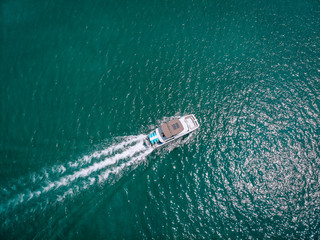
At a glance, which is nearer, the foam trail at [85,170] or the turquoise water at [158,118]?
the foam trail at [85,170]

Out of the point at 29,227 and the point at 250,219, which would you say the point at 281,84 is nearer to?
the point at 250,219

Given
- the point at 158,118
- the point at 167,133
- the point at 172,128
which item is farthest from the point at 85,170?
the point at 172,128

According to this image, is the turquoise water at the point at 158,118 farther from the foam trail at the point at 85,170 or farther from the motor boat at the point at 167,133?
the motor boat at the point at 167,133

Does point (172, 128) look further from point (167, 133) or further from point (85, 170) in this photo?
point (85, 170)

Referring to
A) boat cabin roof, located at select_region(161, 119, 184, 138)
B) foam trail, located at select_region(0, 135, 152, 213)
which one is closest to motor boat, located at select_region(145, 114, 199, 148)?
boat cabin roof, located at select_region(161, 119, 184, 138)

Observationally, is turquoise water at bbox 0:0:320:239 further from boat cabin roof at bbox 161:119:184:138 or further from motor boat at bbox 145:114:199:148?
boat cabin roof at bbox 161:119:184:138

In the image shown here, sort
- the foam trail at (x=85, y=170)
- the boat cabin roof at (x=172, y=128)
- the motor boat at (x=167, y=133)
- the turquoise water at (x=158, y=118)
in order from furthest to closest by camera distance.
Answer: the motor boat at (x=167, y=133), the boat cabin roof at (x=172, y=128), the turquoise water at (x=158, y=118), the foam trail at (x=85, y=170)

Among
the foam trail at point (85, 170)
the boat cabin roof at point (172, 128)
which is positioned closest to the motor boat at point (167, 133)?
the boat cabin roof at point (172, 128)
